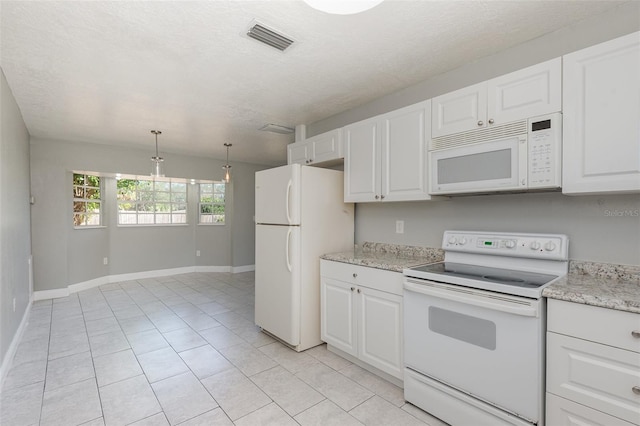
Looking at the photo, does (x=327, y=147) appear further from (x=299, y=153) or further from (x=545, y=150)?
(x=545, y=150)

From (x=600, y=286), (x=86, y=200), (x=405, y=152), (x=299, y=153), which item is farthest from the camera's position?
(x=86, y=200)

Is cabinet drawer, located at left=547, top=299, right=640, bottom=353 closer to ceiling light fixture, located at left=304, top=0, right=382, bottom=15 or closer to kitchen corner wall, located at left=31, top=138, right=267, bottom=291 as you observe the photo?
ceiling light fixture, located at left=304, top=0, right=382, bottom=15

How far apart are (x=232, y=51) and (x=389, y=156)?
4.70ft

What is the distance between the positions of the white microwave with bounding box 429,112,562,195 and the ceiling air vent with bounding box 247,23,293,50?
126 centimetres

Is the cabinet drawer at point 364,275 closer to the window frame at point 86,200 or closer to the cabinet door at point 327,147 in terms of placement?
the cabinet door at point 327,147

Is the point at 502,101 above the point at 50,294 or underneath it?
above

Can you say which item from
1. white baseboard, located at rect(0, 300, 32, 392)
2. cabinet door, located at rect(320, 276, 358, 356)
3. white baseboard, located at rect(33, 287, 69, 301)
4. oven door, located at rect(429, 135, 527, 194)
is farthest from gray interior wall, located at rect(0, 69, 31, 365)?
oven door, located at rect(429, 135, 527, 194)

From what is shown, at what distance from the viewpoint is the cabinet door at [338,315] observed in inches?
100

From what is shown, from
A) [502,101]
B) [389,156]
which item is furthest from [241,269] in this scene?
[502,101]

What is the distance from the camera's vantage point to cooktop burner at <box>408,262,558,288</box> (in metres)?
1.67

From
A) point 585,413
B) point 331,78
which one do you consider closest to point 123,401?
point 585,413

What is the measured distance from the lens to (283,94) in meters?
2.98

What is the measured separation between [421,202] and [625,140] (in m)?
1.35

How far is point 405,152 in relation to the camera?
2.42 meters
